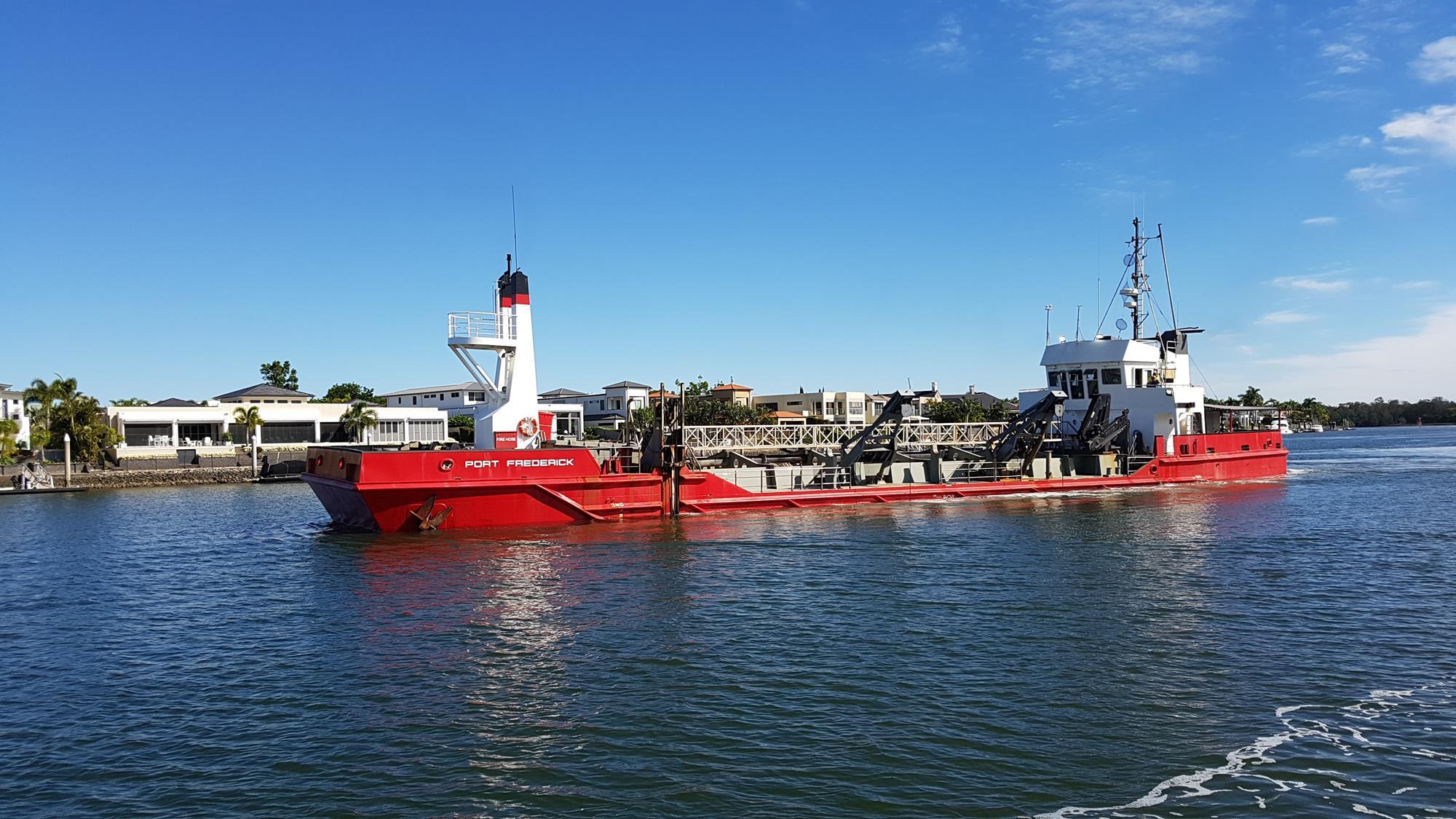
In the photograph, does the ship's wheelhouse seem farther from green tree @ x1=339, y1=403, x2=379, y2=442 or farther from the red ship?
green tree @ x1=339, y1=403, x2=379, y2=442

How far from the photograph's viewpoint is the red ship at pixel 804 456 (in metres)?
28.3

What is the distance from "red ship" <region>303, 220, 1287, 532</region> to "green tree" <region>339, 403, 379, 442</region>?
48.0 meters

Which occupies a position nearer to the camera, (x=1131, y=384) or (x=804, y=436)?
(x=804, y=436)

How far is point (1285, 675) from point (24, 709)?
1833 centimetres

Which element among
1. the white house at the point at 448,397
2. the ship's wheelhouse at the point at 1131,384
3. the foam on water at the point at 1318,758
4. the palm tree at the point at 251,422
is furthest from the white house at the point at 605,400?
the foam on water at the point at 1318,758

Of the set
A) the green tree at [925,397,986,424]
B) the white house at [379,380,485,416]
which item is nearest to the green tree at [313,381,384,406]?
the white house at [379,380,485,416]

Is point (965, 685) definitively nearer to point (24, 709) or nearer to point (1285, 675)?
point (1285, 675)

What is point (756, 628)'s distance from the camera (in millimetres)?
16656

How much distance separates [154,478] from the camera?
60219mm

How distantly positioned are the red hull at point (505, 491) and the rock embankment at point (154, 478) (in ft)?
121

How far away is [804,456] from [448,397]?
7146 centimetres

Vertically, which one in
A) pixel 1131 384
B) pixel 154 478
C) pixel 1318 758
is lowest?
pixel 1318 758

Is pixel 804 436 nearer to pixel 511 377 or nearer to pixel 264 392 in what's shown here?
pixel 511 377

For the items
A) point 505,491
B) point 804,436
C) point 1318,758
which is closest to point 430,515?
point 505,491
